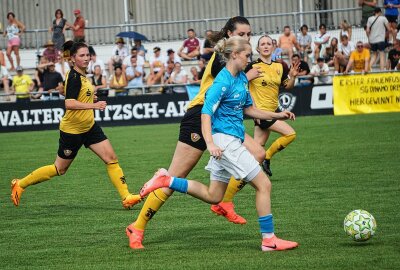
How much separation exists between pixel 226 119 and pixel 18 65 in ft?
74.8

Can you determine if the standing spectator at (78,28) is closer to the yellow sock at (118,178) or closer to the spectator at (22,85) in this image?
the spectator at (22,85)

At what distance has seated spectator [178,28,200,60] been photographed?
1120 inches

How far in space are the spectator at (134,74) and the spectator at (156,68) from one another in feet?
1.04

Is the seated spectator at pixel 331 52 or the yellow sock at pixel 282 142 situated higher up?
the seated spectator at pixel 331 52

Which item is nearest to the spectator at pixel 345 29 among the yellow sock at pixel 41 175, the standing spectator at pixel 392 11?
the standing spectator at pixel 392 11

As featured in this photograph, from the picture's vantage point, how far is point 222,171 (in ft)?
27.1

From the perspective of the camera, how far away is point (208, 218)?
10.2 meters

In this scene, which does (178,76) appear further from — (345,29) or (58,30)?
(345,29)

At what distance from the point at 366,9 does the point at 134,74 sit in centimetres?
763

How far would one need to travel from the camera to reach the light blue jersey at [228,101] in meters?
7.98

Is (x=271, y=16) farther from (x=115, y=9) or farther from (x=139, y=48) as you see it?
(x=115, y=9)

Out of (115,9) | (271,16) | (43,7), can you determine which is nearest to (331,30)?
(271,16)

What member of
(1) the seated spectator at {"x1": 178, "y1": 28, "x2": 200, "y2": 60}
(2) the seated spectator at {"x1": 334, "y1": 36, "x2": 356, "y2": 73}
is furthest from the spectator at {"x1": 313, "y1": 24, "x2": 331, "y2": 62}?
(1) the seated spectator at {"x1": 178, "y1": 28, "x2": 200, "y2": 60}

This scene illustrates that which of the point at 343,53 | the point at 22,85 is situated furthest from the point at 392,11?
the point at 22,85
